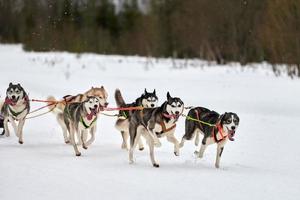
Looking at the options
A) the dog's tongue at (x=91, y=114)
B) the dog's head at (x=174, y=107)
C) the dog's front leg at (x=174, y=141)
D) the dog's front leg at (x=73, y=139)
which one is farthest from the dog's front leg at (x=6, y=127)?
the dog's head at (x=174, y=107)

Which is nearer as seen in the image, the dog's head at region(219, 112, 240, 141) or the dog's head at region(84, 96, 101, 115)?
the dog's head at region(219, 112, 240, 141)

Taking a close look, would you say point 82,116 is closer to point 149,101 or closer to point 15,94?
point 149,101

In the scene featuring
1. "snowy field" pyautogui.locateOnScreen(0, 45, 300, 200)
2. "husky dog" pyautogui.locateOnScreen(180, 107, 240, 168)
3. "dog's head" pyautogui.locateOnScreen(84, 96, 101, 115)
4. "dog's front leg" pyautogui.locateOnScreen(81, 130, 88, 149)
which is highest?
"dog's head" pyautogui.locateOnScreen(84, 96, 101, 115)

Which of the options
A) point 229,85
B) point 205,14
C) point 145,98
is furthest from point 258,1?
point 145,98

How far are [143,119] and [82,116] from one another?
3.06 ft

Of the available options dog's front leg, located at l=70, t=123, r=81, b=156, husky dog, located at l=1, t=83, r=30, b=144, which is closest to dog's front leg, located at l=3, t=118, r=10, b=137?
husky dog, located at l=1, t=83, r=30, b=144

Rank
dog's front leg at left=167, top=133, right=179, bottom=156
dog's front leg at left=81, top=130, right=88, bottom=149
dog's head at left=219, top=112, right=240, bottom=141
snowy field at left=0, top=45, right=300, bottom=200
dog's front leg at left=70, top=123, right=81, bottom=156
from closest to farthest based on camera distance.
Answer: snowy field at left=0, top=45, right=300, bottom=200 → dog's head at left=219, top=112, right=240, bottom=141 → dog's front leg at left=167, top=133, right=179, bottom=156 → dog's front leg at left=70, top=123, right=81, bottom=156 → dog's front leg at left=81, top=130, right=88, bottom=149

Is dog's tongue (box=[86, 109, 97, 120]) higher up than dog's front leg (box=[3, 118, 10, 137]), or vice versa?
dog's tongue (box=[86, 109, 97, 120])

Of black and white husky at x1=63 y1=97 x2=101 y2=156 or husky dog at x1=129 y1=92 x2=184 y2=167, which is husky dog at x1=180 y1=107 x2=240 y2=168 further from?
black and white husky at x1=63 y1=97 x2=101 y2=156

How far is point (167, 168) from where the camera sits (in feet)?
19.4

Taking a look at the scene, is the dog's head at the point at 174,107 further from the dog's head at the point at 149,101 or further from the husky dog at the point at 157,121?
the dog's head at the point at 149,101

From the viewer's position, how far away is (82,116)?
6.74 metres

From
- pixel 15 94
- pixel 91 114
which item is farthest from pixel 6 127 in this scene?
pixel 91 114

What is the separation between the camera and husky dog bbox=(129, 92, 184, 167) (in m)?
6.03
